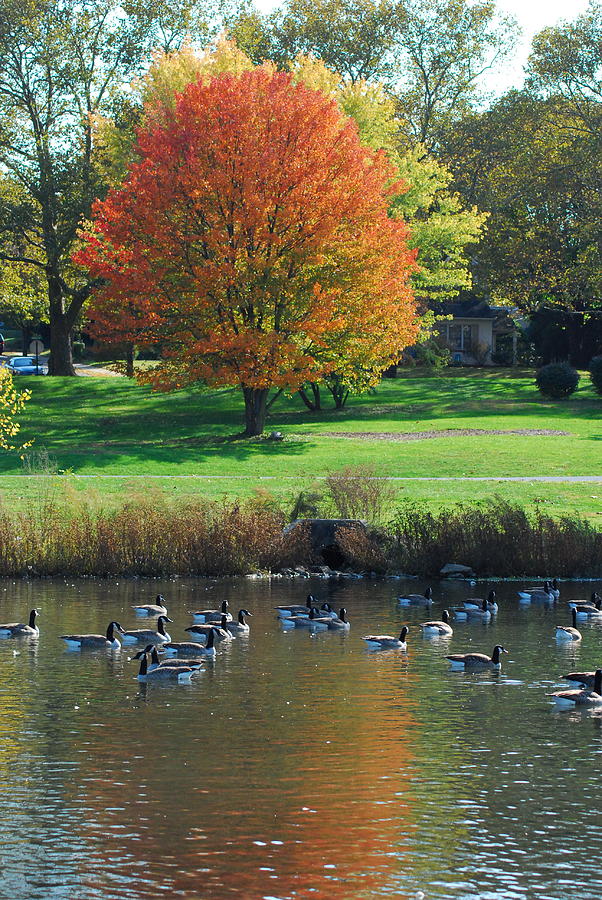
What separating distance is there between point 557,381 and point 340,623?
158 feet

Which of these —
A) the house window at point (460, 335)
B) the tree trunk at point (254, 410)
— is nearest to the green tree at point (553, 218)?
the tree trunk at point (254, 410)

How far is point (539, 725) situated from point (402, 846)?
489cm

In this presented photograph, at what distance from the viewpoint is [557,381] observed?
6894 centimetres

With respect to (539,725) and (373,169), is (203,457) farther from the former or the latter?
(539,725)

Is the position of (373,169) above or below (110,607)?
above

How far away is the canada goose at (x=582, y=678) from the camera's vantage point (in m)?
18.0

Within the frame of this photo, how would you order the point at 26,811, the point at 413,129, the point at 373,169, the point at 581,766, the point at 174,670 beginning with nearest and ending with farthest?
the point at 26,811 < the point at 581,766 < the point at 174,670 < the point at 373,169 < the point at 413,129

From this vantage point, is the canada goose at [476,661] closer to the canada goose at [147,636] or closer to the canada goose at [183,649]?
the canada goose at [183,649]

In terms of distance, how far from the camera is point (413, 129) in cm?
8862

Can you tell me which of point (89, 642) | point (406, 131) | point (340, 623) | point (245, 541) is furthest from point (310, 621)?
point (406, 131)

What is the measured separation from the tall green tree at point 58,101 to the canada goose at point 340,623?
4612 centimetres

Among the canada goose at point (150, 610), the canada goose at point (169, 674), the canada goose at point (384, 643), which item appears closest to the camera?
the canada goose at point (169, 674)

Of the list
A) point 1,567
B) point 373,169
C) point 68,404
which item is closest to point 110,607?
point 1,567

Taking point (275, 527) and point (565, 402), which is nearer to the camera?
point (275, 527)
